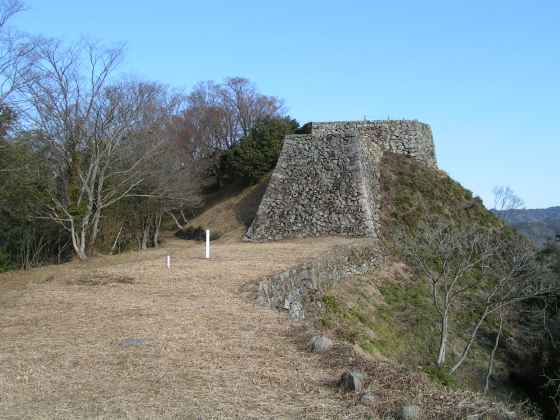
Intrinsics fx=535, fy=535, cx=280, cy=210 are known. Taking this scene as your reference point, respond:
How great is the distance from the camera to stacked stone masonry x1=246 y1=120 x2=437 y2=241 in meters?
19.2

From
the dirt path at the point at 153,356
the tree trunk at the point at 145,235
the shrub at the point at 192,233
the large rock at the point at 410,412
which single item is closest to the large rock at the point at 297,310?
the dirt path at the point at 153,356

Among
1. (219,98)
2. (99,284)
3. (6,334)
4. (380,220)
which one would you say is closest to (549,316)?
(380,220)

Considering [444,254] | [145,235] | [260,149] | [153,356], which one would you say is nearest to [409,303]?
[444,254]

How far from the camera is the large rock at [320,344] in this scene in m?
6.04

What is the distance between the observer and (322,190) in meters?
20.4

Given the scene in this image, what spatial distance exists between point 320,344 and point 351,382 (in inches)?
51.4

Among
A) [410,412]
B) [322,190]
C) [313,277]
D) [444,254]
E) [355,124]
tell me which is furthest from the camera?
[355,124]

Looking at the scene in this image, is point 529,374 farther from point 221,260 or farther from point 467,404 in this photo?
point 467,404

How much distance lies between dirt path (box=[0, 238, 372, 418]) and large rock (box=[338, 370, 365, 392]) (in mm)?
127

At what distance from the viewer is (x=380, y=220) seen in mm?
20250

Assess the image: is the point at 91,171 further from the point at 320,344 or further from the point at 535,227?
the point at 535,227

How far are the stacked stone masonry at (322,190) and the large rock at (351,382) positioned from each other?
45.4 ft

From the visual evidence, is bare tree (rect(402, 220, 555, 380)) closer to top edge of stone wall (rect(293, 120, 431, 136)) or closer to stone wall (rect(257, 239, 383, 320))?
stone wall (rect(257, 239, 383, 320))

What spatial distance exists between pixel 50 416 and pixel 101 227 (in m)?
18.1
